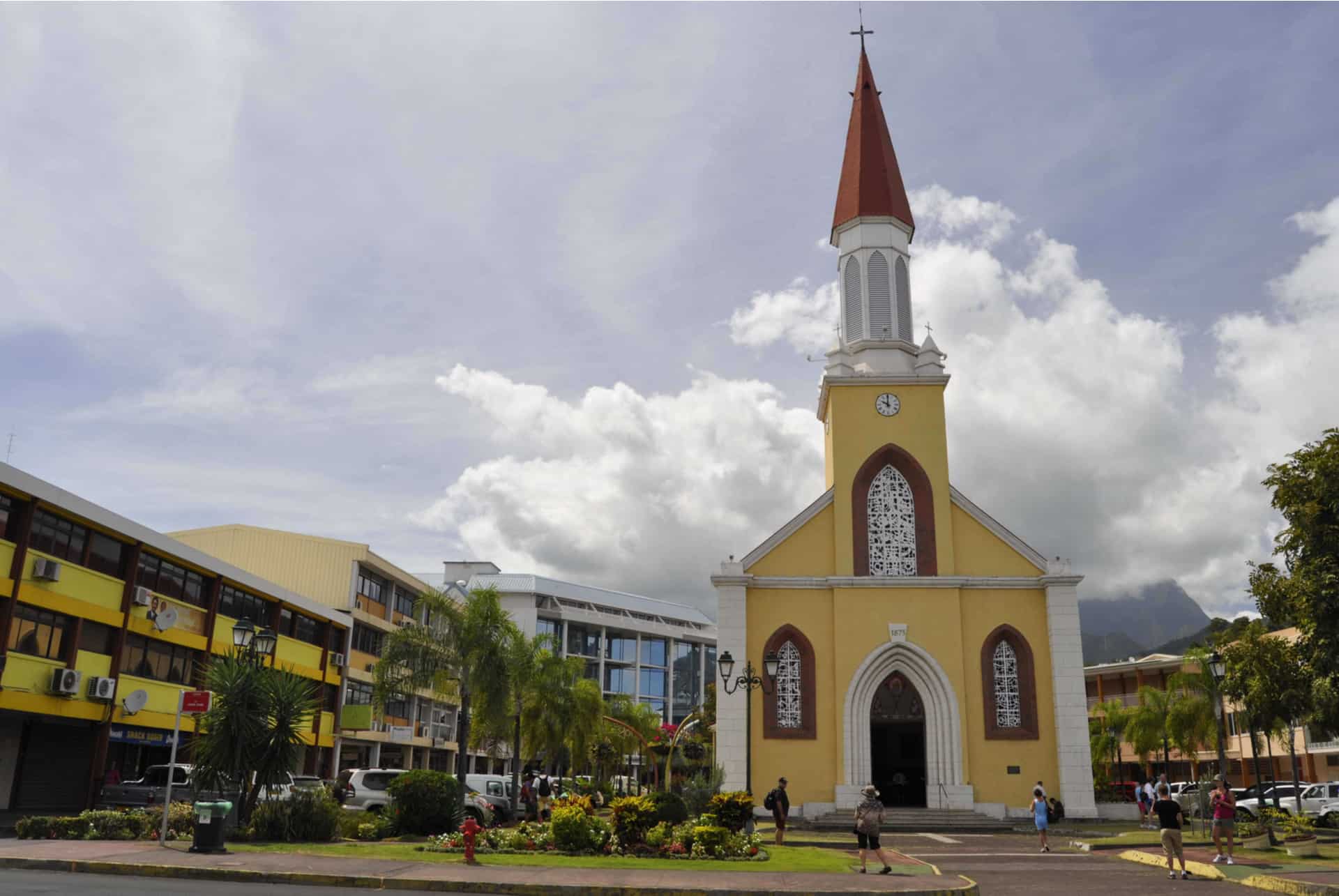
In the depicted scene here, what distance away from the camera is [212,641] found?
35.2m

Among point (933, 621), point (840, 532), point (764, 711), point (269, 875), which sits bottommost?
point (269, 875)

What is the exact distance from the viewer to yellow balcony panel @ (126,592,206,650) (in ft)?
101

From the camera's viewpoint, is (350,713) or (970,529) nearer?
(970,529)

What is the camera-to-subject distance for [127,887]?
40.9 ft

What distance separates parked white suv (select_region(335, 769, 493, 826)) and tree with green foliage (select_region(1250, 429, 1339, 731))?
18.6 m

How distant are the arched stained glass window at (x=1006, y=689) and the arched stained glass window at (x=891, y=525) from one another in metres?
3.70

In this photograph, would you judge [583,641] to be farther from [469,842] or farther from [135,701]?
[469,842]

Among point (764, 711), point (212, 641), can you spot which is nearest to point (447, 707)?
point (212, 641)

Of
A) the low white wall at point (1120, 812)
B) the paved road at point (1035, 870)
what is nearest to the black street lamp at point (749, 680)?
the paved road at point (1035, 870)

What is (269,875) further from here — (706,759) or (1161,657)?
(1161,657)

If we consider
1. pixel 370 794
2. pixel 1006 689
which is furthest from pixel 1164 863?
pixel 370 794

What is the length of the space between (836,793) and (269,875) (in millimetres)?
19999

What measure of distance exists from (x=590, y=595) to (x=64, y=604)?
216 feet

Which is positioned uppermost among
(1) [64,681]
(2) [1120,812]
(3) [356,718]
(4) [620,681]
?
(4) [620,681]
